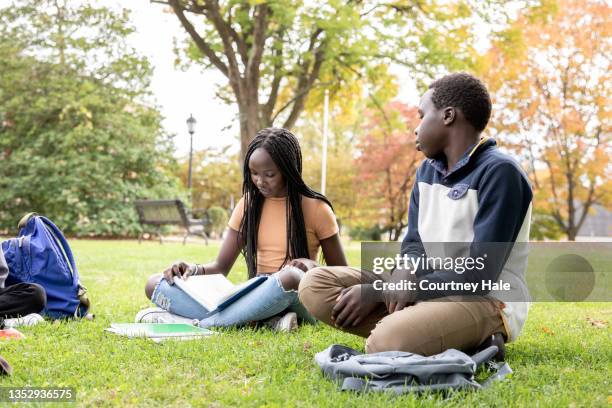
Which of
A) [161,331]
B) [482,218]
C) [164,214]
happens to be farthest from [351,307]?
[164,214]

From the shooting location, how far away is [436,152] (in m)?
3.05

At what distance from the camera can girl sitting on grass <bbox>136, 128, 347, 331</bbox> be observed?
413cm

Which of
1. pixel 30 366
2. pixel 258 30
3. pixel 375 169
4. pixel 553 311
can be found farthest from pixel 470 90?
pixel 375 169

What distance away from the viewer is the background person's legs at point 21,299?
12.8 ft

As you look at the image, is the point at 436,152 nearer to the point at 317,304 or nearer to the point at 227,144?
the point at 317,304

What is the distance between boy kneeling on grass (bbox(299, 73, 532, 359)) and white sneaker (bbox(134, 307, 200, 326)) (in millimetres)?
1206

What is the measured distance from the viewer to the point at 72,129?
17.7 meters

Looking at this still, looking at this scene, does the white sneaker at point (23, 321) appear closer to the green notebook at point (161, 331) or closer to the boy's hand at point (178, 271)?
the green notebook at point (161, 331)

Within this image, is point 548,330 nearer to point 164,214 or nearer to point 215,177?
point 164,214

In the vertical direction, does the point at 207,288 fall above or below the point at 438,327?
below

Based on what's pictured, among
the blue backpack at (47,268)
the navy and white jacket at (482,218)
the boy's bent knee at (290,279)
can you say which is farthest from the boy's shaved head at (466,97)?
the blue backpack at (47,268)

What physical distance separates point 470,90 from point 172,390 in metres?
1.83

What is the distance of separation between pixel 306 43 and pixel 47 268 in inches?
288

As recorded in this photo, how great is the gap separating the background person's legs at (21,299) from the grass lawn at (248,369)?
266mm
